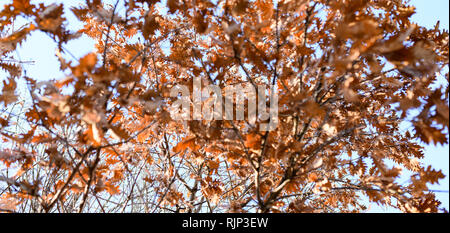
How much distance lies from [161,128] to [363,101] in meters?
1.79

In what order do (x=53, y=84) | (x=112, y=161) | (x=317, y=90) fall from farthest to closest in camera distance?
(x=112, y=161)
(x=317, y=90)
(x=53, y=84)

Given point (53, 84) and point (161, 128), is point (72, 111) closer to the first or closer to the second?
point (53, 84)

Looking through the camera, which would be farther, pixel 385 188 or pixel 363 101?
pixel 363 101

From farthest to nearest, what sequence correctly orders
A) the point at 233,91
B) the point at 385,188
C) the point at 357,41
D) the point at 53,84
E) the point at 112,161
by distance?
1. the point at 112,161
2. the point at 233,91
3. the point at 385,188
4. the point at 53,84
5. the point at 357,41

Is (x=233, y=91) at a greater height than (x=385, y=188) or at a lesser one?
greater

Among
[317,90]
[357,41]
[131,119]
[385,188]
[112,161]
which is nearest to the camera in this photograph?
[357,41]

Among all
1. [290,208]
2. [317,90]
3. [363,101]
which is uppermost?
[363,101]

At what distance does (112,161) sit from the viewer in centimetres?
237

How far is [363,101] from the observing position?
2.22 meters
